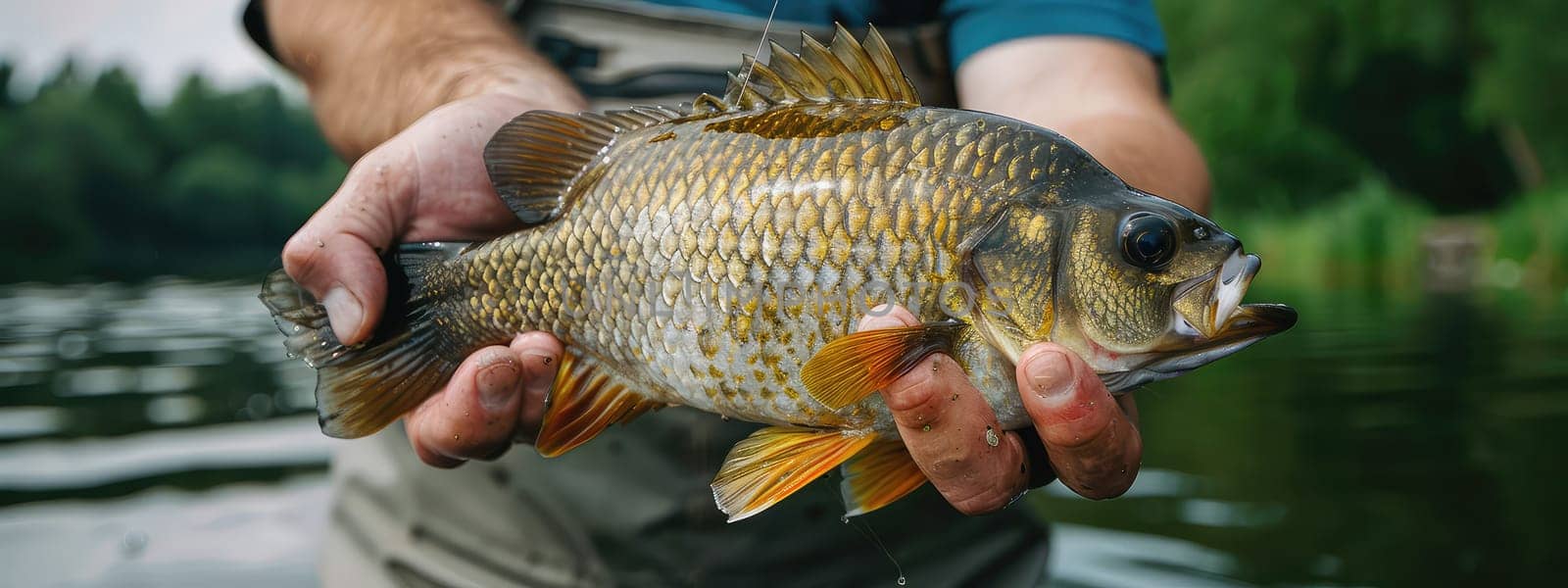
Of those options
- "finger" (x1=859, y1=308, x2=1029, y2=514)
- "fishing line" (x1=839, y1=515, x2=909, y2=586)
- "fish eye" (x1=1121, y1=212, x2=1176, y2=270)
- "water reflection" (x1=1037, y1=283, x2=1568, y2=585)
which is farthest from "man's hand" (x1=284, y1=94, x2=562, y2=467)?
"water reflection" (x1=1037, y1=283, x2=1568, y2=585)

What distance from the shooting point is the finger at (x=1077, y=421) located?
169 centimetres

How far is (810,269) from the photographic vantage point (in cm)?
177

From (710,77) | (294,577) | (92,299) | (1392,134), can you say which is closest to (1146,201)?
(710,77)

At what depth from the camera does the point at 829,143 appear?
5.97 feet

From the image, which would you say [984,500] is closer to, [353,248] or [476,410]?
[476,410]

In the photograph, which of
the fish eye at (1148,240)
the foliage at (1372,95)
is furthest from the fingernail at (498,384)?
the foliage at (1372,95)

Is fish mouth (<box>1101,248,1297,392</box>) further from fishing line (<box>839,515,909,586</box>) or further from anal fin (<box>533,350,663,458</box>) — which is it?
fishing line (<box>839,515,909,586</box>)

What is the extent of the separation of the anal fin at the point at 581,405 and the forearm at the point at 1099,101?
95 cm

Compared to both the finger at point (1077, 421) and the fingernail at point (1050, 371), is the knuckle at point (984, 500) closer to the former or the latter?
the finger at point (1077, 421)

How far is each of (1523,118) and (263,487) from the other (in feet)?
72.4

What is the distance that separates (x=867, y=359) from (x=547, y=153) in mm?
707

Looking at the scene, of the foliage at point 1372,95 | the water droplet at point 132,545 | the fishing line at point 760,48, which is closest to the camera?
the fishing line at point 760,48

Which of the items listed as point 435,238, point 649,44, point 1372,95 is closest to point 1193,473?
point 649,44

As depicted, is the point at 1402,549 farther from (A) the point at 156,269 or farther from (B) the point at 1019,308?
(A) the point at 156,269
